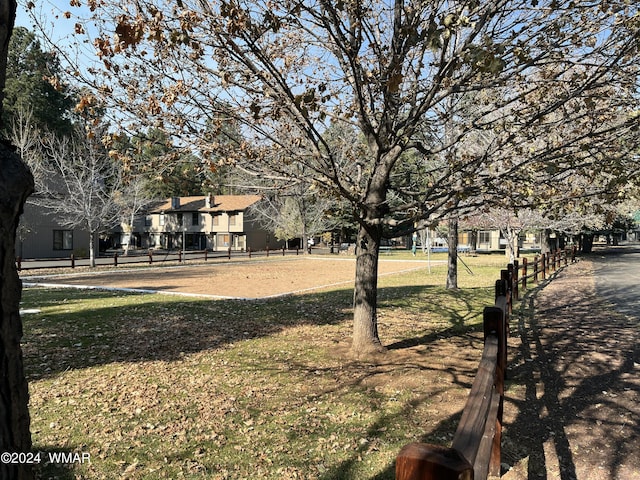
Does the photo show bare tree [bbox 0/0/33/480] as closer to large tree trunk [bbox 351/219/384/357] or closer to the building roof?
large tree trunk [bbox 351/219/384/357]

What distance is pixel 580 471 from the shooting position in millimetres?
3828

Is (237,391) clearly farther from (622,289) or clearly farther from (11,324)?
(622,289)

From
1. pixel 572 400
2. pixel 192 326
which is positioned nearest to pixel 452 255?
pixel 192 326

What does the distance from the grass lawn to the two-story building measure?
46701mm

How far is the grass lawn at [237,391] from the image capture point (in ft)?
13.2

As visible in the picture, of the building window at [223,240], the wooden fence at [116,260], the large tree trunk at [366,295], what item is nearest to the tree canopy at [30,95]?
the wooden fence at [116,260]

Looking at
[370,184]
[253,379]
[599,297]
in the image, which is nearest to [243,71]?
[370,184]

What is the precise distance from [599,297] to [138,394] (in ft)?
47.7

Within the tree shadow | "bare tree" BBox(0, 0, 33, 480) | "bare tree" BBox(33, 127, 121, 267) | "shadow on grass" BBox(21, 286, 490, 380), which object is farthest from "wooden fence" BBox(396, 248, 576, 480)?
"bare tree" BBox(33, 127, 121, 267)

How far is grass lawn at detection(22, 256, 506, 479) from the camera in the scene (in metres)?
4.01

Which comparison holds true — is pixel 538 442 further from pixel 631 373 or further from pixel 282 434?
pixel 631 373

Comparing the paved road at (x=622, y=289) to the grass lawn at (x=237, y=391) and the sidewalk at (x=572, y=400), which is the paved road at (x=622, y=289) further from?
the grass lawn at (x=237, y=391)

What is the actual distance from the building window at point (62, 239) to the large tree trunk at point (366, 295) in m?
37.8

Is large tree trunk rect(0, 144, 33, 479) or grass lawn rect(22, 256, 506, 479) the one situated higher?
large tree trunk rect(0, 144, 33, 479)
